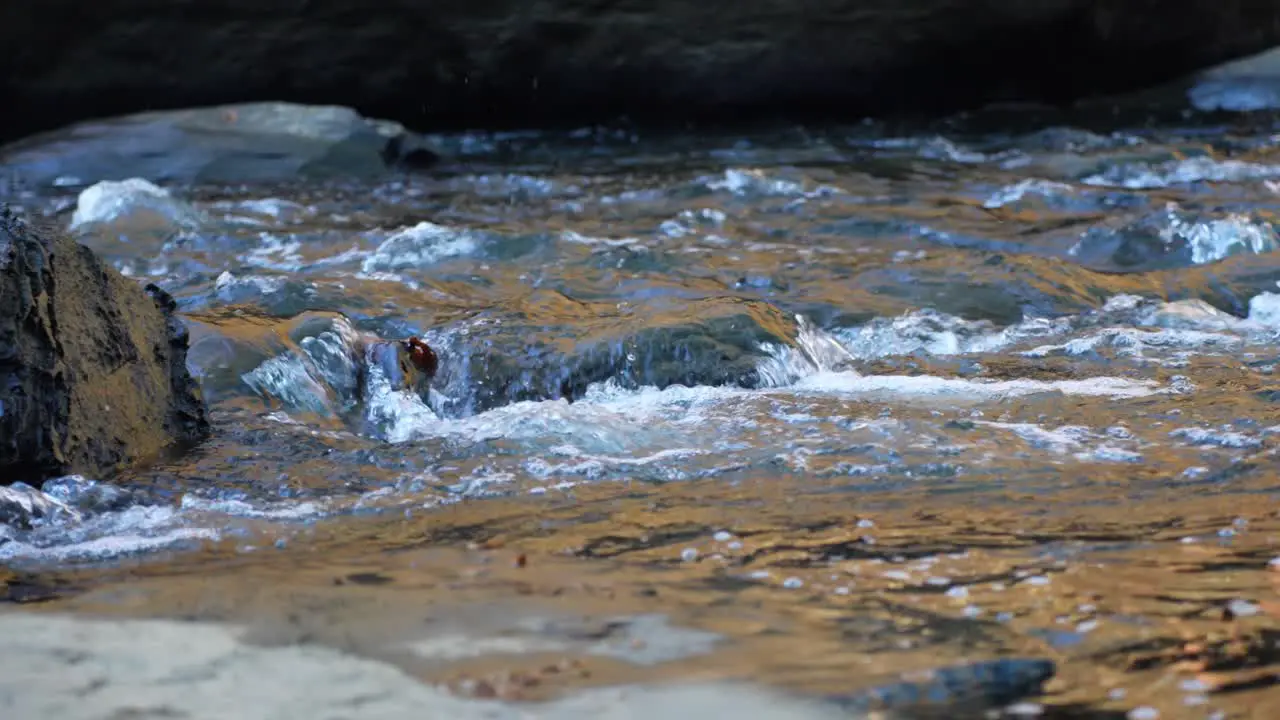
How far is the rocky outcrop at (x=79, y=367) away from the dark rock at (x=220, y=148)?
5549 millimetres

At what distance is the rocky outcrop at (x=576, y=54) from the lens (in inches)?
383

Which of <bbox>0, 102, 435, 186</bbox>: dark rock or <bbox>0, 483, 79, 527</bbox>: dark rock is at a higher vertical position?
<bbox>0, 102, 435, 186</bbox>: dark rock

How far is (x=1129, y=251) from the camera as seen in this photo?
5.64 meters

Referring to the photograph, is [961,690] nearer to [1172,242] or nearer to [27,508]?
[27,508]

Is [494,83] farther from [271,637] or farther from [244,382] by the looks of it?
[271,637]

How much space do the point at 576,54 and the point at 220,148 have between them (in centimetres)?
272

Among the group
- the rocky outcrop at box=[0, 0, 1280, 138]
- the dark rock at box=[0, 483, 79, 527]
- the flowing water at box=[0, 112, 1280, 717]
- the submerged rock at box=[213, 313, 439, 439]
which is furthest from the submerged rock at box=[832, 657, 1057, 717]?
the rocky outcrop at box=[0, 0, 1280, 138]

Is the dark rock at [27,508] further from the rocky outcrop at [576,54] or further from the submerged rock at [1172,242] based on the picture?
the rocky outcrop at [576,54]

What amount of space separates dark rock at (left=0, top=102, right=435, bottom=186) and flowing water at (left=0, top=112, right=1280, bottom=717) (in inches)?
71.3

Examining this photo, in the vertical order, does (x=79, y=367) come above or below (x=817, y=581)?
above

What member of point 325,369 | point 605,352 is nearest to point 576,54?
point 605,352

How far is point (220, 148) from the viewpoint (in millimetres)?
9133

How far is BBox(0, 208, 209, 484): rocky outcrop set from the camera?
9.32ft

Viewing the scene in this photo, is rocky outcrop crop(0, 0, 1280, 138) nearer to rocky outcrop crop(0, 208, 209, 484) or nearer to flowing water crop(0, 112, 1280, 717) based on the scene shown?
flowing water crop(0, 112, 1280, 717)
